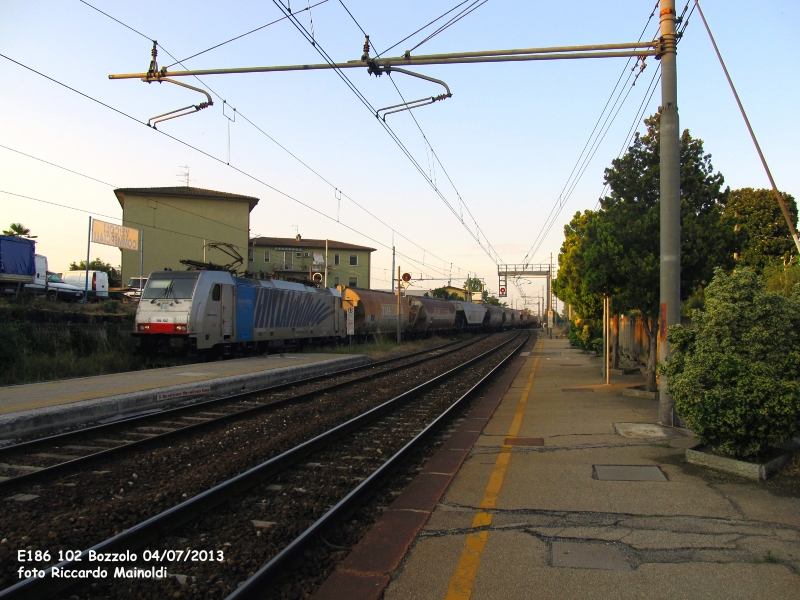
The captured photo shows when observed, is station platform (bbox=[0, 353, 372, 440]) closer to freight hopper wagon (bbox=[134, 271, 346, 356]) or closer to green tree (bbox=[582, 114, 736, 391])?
freight hopper wagon (bbox=[134, 271, 346, 356])

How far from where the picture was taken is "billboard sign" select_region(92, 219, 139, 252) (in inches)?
1444

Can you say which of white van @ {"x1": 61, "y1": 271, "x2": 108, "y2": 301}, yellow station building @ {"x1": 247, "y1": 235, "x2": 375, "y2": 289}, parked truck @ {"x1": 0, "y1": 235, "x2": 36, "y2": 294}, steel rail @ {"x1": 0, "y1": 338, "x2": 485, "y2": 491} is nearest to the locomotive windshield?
steel rail @ {"x1": 0, "y1": 338, "x2": 485, "y2": 491}

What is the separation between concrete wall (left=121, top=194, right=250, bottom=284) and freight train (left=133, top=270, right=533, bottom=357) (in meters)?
23.5

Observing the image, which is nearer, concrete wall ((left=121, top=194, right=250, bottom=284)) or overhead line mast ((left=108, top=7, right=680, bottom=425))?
overhead line mast ((left=108, top=7, right=680, bottom=425))

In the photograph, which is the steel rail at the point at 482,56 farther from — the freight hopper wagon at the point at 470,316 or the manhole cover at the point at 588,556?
the freight hopper wagon at the point at 470,316

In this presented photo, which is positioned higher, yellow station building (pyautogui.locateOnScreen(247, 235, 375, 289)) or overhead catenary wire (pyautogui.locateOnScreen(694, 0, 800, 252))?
yellow station building (pyautogui.locateOnScreen(247, 235, 375, 289))

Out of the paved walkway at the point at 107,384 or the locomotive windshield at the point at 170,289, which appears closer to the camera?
the paved walkway at the point at 107,384

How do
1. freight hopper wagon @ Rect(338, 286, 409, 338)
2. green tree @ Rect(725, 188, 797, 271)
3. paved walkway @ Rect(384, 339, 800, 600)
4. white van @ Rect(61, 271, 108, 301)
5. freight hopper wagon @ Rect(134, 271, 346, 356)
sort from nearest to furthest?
paved walkway @ Rect(384, 339, 800, 600) → freight hopper wagon @ Rect(134, 271, 346, 356) → green tree @ Rect(725, 188, 797, 271) → freight hopper wagon @ Rect(338, 286, 409, 338) → white van @ Rect(61, 271, 108, 301)

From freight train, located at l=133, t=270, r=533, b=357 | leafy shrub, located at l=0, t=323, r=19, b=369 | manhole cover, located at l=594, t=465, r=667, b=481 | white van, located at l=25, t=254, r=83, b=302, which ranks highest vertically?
white van, located at l=25, t=254, r=83, b=302

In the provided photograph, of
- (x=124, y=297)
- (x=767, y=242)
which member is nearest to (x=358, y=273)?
(x=124, y=297)

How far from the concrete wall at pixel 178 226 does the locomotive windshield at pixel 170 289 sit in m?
32.3

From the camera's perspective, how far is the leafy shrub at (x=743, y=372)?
18.9ft

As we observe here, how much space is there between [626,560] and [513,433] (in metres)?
4.68

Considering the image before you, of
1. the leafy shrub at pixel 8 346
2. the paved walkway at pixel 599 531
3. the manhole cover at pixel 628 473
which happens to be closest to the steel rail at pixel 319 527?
the paved walkway at pixel 599 531
